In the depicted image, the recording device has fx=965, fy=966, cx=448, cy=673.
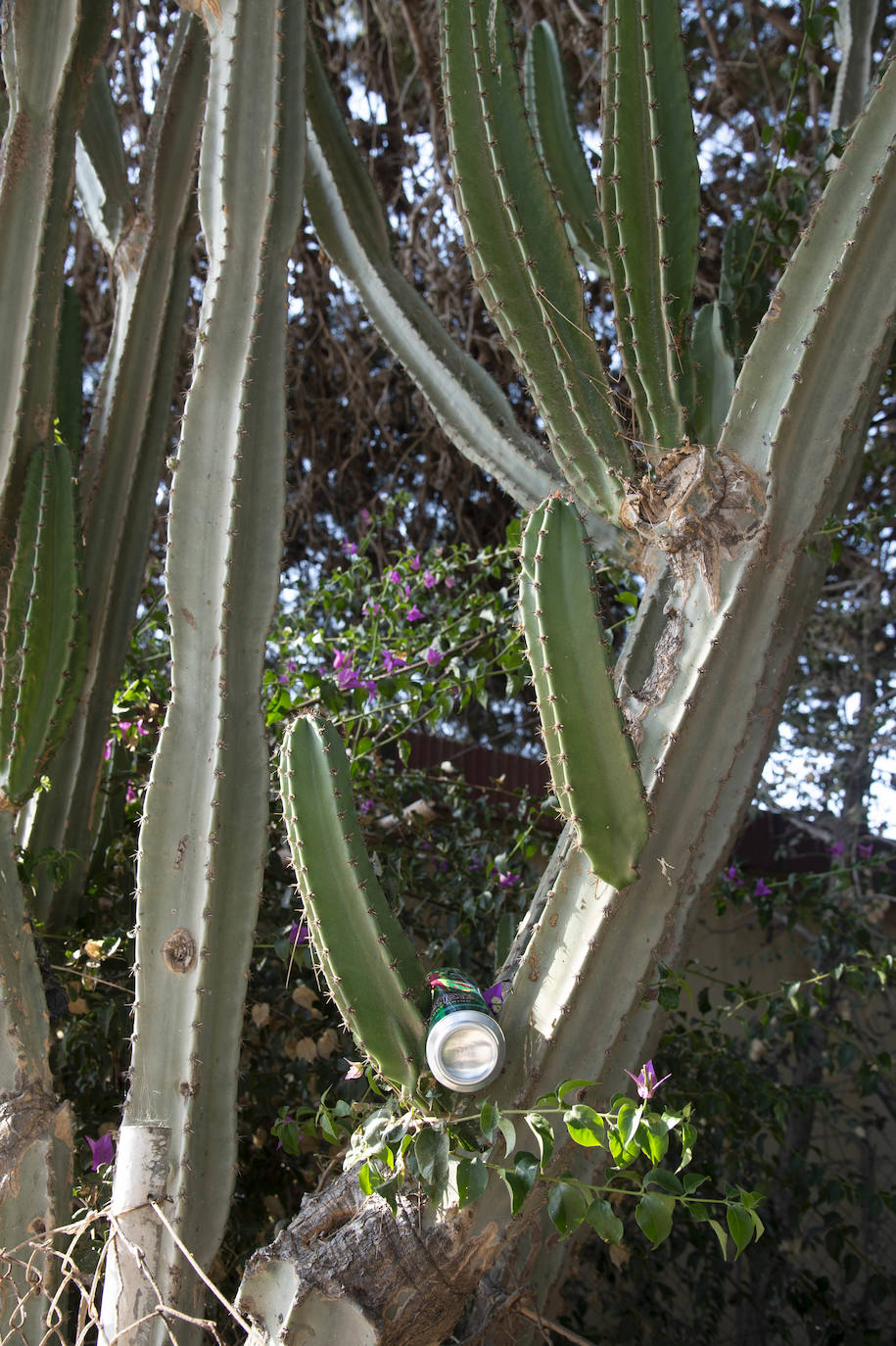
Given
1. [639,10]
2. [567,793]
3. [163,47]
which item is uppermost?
[163,47]

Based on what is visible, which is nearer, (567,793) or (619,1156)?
(619,1156)

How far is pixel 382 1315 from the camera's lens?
3.66 feet

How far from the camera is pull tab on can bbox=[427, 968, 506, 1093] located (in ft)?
3.70

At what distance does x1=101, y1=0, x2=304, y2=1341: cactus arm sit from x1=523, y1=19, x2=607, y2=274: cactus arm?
532mm

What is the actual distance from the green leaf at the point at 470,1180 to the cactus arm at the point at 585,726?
351 millimetres

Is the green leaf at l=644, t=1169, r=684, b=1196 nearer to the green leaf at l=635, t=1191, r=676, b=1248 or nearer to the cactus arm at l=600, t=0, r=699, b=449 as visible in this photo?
the green leaf at l=635, t=1191, r=676, b=1248

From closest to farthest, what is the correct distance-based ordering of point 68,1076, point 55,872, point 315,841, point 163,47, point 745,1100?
point 315,841
point 55,872
point 68,1076
point 745,1100
point 163,47

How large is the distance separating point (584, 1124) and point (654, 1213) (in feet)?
0.35

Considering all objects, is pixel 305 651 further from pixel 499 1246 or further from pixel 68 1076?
pixel 499 1246

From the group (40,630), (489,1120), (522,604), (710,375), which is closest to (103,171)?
(40,630)

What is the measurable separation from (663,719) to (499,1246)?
670mm

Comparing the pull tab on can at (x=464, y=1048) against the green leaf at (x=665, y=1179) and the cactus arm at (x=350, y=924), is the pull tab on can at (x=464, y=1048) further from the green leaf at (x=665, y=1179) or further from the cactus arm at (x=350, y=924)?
the green leaf at (x=665, y=1179)

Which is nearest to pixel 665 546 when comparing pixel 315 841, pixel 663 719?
pixel 663 719

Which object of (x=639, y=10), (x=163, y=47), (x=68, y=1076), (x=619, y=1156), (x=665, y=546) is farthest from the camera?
(x=163, y=47)
